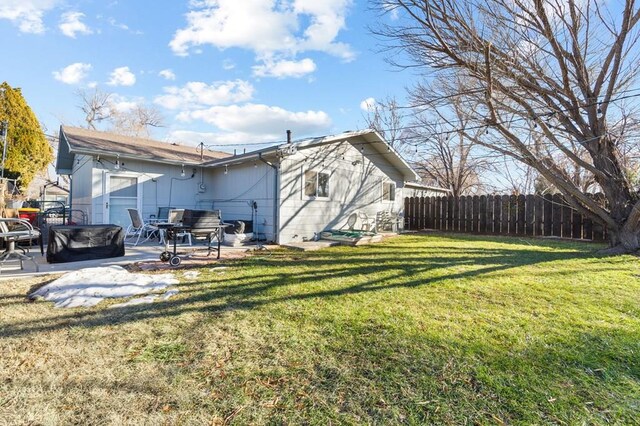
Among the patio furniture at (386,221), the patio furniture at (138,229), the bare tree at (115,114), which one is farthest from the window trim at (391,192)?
the bare tree at (115,114)

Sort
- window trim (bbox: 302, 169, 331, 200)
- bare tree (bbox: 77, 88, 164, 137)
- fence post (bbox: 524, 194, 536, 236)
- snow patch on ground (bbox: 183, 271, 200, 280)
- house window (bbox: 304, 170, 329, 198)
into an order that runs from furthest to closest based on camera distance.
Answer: bare tree (bbox: 77, 88, 164, 137) < fence post (bbox: 524, 194, 536, 236) < house window (bbox: 304, 170, 329, 198) < window trim (bbox: 302, 169, 331, 200) < snow patch on ground (bbox: 183, 271, 200, 280)

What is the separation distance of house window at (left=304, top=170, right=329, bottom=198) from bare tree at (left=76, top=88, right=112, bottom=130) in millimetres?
23645

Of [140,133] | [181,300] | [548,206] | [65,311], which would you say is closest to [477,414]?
[181,300]

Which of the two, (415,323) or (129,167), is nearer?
(415,323)

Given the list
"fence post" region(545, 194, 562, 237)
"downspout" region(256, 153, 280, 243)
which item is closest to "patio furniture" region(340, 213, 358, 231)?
"downspout" region(256, 153, 280, 243)

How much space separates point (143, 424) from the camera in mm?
1718

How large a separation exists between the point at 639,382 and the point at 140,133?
30.4 metres

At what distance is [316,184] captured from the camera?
9789 mm

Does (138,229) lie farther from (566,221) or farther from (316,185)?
(566,221)

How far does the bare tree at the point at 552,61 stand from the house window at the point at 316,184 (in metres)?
3.75

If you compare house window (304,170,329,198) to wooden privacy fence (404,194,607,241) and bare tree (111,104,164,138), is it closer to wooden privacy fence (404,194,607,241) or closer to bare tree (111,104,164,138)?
wooden privacy fence (404,194,607,241)

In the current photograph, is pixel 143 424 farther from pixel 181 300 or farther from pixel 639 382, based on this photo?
pixel 639 382

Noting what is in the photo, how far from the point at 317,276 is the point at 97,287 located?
2953mm

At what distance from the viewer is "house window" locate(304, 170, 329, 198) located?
31.1ft
